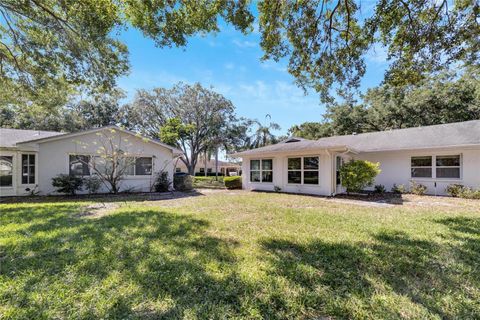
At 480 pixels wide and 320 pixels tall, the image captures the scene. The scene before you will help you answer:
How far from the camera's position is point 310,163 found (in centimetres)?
1236

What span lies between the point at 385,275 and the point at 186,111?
89.3ft

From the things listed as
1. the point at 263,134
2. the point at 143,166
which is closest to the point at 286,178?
the point at 143,166

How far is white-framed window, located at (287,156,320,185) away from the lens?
479 inches

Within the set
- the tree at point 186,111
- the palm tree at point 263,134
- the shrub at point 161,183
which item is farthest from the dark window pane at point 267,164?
the palm tree at point 263,134

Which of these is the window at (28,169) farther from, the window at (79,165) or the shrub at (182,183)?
the shrub at (182,183)

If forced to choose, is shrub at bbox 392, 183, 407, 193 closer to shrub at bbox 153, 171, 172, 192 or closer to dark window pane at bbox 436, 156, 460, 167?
dark window pane at bbox 436, 156, 460, 167

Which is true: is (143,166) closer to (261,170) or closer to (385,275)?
(261,170)

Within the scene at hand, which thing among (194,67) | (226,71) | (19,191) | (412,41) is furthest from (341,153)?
(19,191)

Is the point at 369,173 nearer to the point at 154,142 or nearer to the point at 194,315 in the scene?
the point at 194,315

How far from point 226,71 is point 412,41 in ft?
30.3

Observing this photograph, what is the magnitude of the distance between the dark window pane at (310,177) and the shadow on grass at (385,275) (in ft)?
24.1

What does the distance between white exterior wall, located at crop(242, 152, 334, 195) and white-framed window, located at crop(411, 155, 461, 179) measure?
535cm

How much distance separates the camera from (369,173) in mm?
10742

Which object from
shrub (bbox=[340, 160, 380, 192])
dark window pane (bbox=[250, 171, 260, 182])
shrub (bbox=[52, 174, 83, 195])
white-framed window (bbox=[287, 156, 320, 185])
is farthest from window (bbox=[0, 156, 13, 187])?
shrub (bbox=[340, 160, 380, 192])
